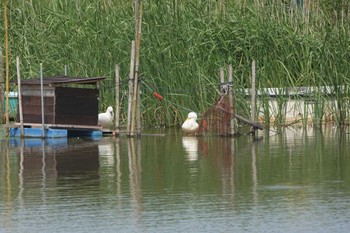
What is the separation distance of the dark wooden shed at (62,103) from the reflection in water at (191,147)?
2.02 m

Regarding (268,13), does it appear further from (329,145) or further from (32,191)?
(32,191)

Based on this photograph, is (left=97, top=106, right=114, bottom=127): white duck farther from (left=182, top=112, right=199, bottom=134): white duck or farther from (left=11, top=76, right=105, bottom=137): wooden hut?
(left=182, top=112, right=199, bottom=134): white duck

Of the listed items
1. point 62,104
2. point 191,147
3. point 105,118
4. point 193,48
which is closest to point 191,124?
point 105,118

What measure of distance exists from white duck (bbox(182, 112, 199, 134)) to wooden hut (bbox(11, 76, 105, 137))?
1.73 metres

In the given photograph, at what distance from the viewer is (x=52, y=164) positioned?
18.9 m

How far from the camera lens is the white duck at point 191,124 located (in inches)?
932

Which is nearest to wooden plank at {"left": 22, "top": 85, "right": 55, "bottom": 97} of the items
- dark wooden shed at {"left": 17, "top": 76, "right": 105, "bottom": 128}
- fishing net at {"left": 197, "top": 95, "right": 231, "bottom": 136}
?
dark wooden shed at {"left": 17, "top": 76, "right": 105, "bottom": 128}

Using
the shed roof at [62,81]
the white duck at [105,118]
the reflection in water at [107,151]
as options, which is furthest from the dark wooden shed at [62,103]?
the reflection in water at [107,151]

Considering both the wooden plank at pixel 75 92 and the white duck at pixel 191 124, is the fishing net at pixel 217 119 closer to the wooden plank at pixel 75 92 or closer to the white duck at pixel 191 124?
the white duck at pixel 191 124

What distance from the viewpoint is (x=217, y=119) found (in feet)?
77.0

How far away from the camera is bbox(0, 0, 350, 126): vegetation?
84.0ft

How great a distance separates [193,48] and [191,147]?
5.03 meters

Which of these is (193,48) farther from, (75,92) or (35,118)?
(35,118)

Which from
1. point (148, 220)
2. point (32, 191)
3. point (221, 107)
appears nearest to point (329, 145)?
point (221, 107)
